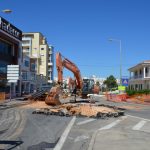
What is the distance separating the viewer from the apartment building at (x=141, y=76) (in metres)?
81.3

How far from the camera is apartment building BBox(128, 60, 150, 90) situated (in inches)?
3201

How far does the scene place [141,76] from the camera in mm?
84625

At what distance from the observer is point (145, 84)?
83125 mm

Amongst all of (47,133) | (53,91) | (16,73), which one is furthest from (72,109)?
(16,73)

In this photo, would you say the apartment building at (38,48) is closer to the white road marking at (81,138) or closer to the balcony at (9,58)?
the balcony at (9,58)

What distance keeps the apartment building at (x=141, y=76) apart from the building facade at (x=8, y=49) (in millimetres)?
25779

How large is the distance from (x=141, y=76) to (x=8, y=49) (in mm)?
30696

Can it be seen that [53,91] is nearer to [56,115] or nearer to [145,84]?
[56,115]

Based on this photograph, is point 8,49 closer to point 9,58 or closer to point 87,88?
point 9,58

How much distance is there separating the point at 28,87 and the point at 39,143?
243 feet

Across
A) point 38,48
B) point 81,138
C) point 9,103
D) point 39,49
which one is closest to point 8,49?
point 9,103

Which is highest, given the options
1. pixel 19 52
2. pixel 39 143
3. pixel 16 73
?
pixel 19 52

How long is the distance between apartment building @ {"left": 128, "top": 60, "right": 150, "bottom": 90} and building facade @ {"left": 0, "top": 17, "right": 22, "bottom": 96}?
25779 mm

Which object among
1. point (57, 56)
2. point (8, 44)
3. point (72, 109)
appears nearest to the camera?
point (72, 109)
